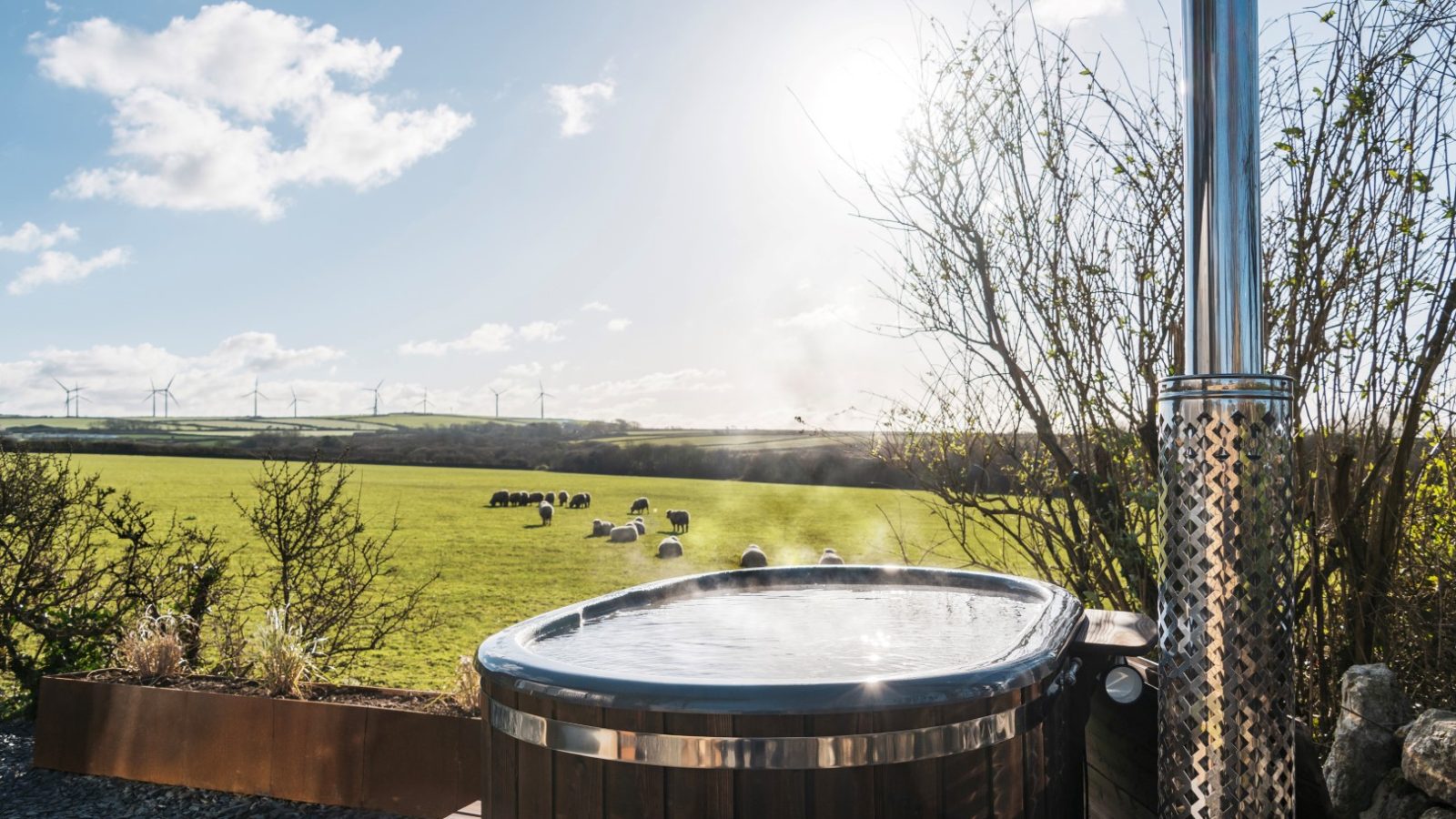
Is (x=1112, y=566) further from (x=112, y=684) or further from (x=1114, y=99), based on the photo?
(x=112, y=684)

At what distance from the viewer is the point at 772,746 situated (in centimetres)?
146

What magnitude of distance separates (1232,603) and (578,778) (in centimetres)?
110

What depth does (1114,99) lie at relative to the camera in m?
3.44

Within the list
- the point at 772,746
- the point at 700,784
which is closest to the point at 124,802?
the point at 700,784

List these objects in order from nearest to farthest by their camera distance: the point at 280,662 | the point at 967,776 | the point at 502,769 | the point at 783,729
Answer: the point at 783,729, the point at 967,776, the point at 502,769, the point at 280,662

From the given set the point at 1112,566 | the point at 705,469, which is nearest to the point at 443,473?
the point at 705,469

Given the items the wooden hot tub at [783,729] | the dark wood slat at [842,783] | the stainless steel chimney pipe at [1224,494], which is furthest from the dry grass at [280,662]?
the stainless steel chimney pipe at [1224,494]

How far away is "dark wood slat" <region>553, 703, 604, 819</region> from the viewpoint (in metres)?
1.55

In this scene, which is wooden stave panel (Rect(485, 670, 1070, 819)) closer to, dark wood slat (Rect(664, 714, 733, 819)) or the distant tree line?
dark wood slat (Rect(664, 714, 733, 819))

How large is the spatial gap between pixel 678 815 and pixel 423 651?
20.9 ft

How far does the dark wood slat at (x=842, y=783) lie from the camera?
4.81 feet

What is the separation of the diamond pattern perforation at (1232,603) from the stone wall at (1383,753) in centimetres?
79

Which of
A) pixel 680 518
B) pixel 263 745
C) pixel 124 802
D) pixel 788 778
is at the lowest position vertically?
pixel 124 802

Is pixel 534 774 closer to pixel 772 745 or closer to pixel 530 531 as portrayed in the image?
pixel 772 745
